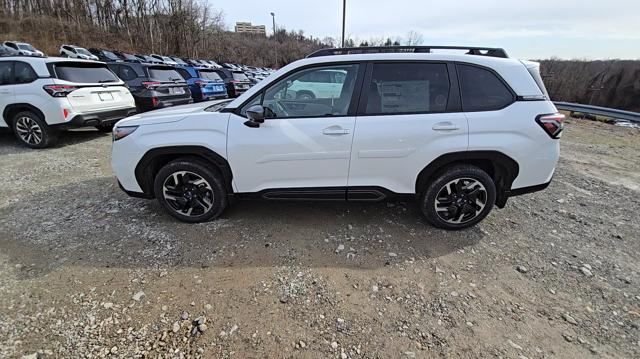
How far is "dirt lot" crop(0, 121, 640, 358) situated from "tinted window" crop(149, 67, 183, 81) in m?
4.92

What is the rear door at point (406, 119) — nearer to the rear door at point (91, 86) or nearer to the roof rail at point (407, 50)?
the roof rail at point (407, 50)

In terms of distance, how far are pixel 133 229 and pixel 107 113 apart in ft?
14.1

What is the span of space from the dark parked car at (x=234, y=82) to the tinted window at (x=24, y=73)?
21.8ft

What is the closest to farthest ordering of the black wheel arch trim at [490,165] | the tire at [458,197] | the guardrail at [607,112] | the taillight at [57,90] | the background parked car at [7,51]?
the black wheel arch trim at [490,165]
the tire at [458,197]
the taillight at [57,90]
the guardrail at [607,112]
the background parked car at [7,51]

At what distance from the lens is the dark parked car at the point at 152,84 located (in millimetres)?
7887

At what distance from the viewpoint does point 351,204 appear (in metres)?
3.99

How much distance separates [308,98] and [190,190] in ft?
5.24

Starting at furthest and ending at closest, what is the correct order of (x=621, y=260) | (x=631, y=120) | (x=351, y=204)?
1. (x=631, y=120)
2. (x=351, y=204)
3. (x=621, y=260)

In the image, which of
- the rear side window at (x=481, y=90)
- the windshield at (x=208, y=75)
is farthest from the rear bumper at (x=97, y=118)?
the rear side window at (x=481, y=90)

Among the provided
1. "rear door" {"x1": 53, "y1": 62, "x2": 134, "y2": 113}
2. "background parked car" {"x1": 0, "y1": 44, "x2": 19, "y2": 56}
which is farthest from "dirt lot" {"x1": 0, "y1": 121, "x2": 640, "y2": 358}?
"background parked car" {"x1": 0, "y1": 44, "x2": 19, "y2": 56}

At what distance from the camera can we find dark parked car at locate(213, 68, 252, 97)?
12.7 m

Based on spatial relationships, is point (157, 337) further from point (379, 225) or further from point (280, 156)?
point (379, 225)

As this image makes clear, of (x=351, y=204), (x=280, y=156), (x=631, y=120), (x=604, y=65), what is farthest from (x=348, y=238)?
(x=604, y=65)

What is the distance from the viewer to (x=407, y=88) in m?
3.13
